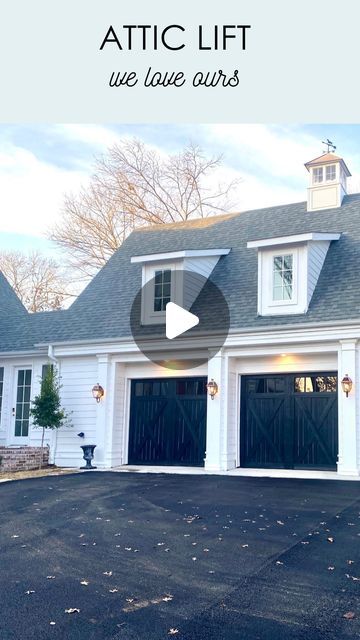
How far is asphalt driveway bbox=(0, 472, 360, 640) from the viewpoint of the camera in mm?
4293

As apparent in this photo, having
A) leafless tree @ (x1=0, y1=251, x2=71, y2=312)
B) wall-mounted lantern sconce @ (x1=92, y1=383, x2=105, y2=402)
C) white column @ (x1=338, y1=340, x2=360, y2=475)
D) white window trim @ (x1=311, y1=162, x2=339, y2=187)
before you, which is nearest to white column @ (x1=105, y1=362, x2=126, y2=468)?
wall-mounted lantern sconce @ (x1=92, y1=383, x2=105, y2=402)

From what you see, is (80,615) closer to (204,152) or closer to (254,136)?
(254,136)

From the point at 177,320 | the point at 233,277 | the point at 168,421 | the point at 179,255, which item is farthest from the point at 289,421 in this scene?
the point at 179,255

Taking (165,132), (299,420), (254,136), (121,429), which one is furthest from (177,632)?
(165,132)

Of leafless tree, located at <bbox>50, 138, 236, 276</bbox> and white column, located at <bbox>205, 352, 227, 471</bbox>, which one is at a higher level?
leafless tree, located at <bbox>50, 138, 236, 276</bbox>

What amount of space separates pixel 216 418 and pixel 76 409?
12.7 ft

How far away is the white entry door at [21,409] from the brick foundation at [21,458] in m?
1.15

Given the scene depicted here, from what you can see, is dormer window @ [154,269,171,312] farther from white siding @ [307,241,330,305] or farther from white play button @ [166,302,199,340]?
white siding @ [307,241,330,305]

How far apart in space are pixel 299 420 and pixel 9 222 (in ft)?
62.5

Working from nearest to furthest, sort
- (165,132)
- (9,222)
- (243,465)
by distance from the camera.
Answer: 1. (243,465)
2. (165,132)
3. (9,222)

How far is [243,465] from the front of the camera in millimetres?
13469

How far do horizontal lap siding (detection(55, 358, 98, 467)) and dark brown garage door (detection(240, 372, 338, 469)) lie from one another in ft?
12.4

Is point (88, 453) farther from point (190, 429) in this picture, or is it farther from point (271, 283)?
point (271, 283)

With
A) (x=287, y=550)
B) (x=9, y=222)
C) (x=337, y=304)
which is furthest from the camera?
(x=9, y=222)
